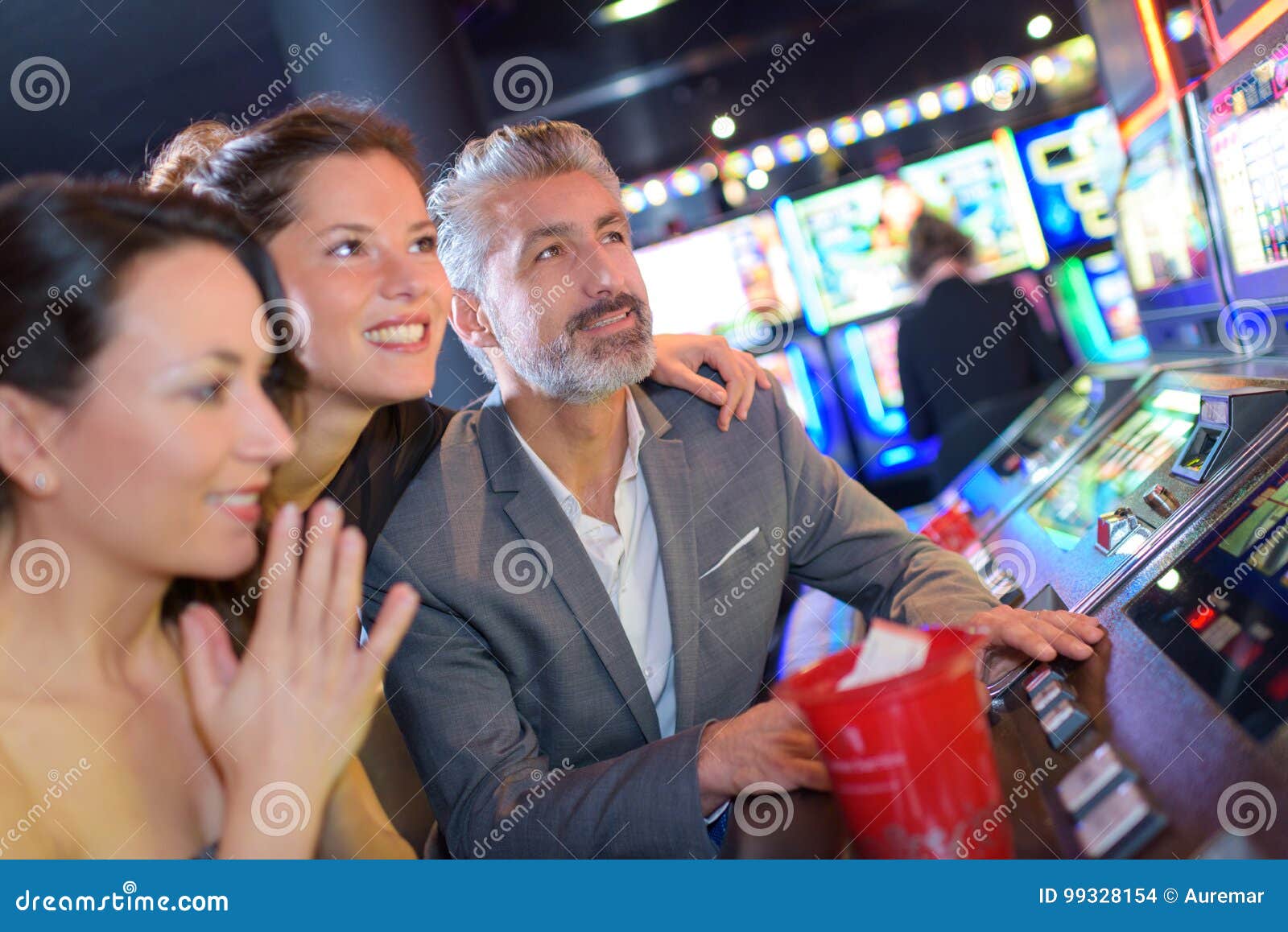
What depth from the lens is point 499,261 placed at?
179cm

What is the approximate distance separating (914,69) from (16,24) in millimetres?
6050

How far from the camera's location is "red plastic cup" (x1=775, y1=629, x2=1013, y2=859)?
0.81 meters

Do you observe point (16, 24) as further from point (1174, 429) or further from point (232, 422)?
point (1174, 429)

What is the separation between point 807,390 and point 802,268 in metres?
0.59

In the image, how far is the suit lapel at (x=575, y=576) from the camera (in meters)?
1.53

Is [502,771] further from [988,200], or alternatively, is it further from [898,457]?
[988,200]
